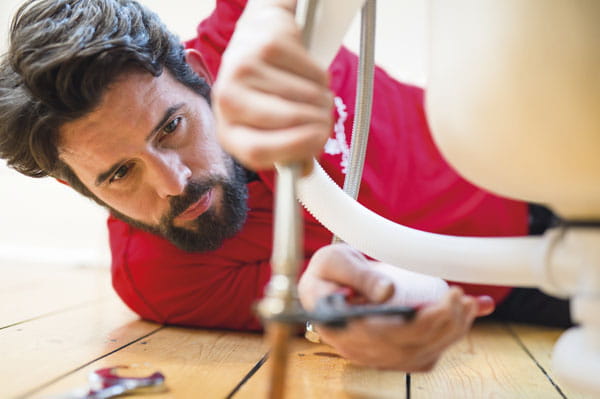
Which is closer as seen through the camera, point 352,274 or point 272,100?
point 272,100

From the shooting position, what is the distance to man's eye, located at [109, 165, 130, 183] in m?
0.90

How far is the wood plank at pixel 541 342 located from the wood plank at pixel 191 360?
360 millimetres

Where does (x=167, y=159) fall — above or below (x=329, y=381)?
above

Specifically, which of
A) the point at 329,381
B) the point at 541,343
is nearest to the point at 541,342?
the point at 541,343

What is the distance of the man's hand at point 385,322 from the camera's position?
426 mm

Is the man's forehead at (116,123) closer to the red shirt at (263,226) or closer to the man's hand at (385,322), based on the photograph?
the red shirt at (263,226)

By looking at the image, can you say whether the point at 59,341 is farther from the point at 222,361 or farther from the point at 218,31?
the point at 218,31

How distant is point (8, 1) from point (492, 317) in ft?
5.82

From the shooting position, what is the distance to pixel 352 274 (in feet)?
1.57

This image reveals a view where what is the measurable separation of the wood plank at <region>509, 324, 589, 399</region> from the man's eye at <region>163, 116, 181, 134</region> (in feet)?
2.00

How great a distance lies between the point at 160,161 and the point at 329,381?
40cm

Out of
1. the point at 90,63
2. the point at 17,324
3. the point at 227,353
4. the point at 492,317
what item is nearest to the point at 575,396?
the point at 227,353

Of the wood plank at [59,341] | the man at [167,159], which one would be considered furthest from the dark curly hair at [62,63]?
the wood plank at [59,341]

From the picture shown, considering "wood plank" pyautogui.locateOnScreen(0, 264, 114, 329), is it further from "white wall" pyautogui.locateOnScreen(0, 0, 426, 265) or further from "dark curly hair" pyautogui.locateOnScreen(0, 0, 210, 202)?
"dark curly hair" pyautogui.locateOnScreen(0, 0, 210, 202)
